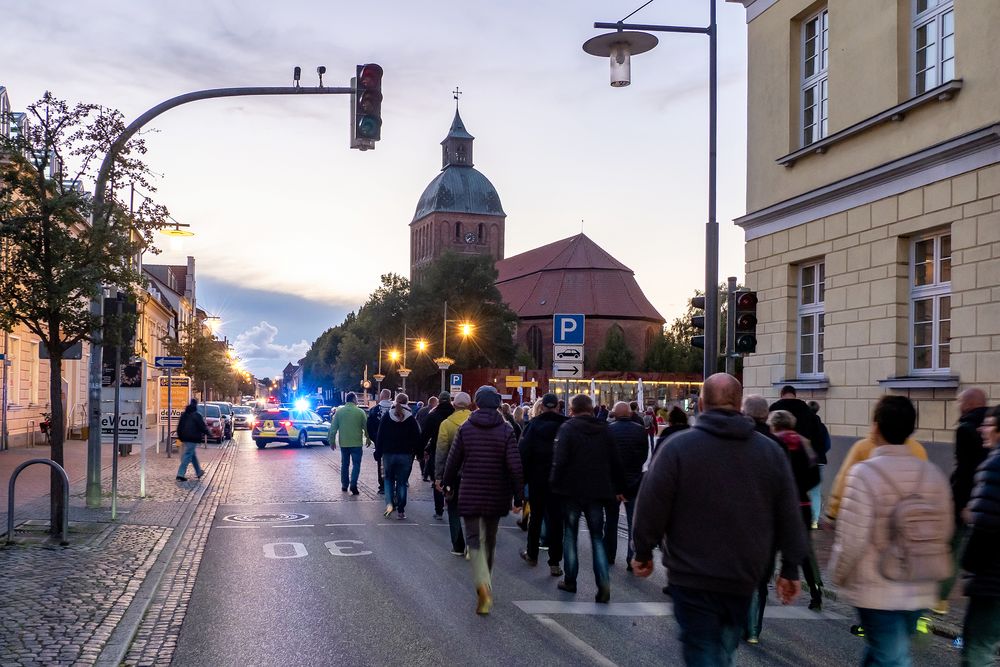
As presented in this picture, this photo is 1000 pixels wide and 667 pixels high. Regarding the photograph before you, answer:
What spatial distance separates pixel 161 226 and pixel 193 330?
3446cm

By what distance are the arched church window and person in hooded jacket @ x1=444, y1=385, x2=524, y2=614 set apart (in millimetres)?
91492

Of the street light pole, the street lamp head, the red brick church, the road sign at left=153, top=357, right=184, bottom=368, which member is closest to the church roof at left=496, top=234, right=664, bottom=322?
the red brick church

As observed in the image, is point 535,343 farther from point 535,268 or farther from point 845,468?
point 845,468

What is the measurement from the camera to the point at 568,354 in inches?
686

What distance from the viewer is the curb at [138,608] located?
6.78 metres

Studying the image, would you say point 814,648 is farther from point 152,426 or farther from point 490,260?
point 490,260

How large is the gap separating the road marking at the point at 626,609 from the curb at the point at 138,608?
9.53 feet

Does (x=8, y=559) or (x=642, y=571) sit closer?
(x=642, y=571)

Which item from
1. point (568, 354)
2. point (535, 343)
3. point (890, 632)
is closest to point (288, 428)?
point (568, 354)

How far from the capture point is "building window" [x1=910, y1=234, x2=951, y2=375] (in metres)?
14.6

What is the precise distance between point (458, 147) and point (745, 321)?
116 metres

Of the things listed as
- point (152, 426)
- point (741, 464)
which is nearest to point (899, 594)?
point (741, 464)

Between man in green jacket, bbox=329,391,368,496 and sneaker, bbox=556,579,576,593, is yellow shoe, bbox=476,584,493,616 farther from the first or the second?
man in green jacket, bbox=329,391,368,496

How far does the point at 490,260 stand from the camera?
84.1 meters
